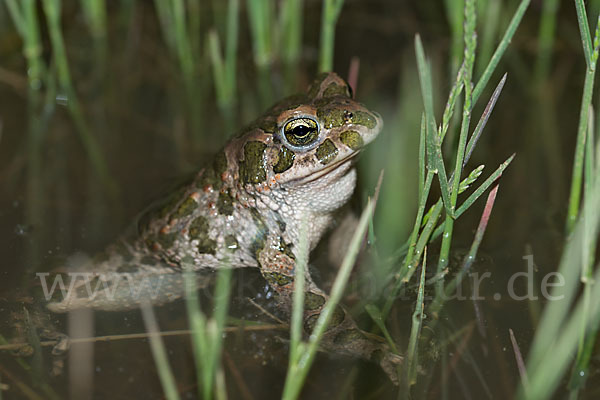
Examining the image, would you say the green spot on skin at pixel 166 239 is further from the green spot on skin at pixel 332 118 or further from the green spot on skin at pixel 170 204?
the green spot on skin at pixel 332 118

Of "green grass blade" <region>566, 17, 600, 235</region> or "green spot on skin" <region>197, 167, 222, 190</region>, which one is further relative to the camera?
"green spot on skin" <region>197, 167, 222, 190</region>

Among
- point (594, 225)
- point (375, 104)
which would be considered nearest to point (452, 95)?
point (594, 225)

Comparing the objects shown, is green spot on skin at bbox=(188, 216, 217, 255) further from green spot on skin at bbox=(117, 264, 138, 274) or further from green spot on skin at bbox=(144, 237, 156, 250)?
green spot on skin at bbox=(117, 264, 138, 274)

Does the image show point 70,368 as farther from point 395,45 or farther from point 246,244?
point 395,45

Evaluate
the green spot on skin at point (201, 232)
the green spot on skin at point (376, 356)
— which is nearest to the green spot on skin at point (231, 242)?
the green spot on skin at point (201, 232)

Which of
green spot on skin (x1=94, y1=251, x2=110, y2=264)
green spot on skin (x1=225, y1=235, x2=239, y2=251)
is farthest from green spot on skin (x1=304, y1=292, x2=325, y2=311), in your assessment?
green spot on skin (x1=94, y1=251, x2=110, y2=264)

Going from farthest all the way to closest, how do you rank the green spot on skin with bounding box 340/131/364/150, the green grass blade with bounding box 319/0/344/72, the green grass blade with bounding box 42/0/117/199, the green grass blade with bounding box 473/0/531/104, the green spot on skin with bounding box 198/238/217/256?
1. the green grass blade with bounding box 42/0/117/199
2. the green grass blade with bounding box 319/0/344/72
3. the green spot on skin with bounding box 198/238/217/256
4. the green spot on skin with bounding box 340/131/364/150
5. the green grass blade with bounding box 473/0/531/104
